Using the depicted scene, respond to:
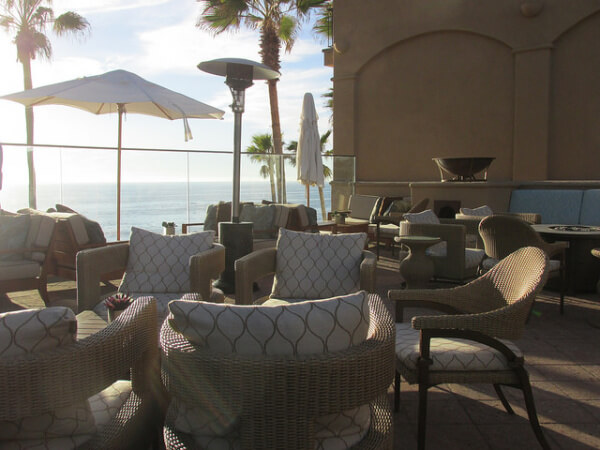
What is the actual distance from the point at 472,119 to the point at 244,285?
7.99 metres

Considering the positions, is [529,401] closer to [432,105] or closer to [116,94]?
[116,94]

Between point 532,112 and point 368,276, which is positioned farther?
point 532,112

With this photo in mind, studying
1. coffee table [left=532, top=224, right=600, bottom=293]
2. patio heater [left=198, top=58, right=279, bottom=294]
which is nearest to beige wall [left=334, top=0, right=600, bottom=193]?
coffee table [left=532, top=224, right=600, bottom=293]

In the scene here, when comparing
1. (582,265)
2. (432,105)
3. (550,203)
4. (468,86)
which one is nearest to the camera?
(582,265)

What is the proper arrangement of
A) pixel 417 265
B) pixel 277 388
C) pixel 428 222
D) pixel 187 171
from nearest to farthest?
pixel 277 388
pixel 417 265
pixel 428 222
pixel 187 171

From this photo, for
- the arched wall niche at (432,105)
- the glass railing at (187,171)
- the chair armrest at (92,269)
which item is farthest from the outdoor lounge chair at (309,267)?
the arched wall niche at (432,105)

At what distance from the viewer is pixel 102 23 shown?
54.7 ft

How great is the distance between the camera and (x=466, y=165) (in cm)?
819

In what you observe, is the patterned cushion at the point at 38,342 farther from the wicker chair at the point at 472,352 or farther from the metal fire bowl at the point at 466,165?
the metal fire bowl at the point at 466,165

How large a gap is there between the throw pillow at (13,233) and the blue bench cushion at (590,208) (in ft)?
23.0

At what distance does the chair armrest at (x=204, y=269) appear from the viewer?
3180 mm

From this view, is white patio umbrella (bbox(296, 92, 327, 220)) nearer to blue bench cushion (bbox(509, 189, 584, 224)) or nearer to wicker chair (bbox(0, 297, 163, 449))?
blue bench cushion (bbox(509, 189, 584, 224))

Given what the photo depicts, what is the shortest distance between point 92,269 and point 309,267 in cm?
137


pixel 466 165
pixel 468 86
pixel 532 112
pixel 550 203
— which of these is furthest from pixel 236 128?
pixel 468 86
